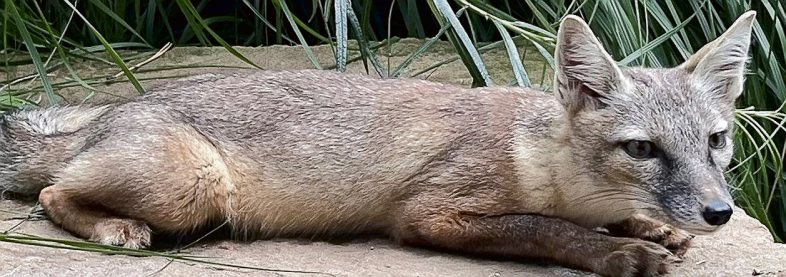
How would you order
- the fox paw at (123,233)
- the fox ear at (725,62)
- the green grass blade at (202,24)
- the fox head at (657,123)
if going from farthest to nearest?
the green grass blade at (202,24)
the fox paw at (123,233)
the fox ear at (725,62)
the fox head at (657,123)

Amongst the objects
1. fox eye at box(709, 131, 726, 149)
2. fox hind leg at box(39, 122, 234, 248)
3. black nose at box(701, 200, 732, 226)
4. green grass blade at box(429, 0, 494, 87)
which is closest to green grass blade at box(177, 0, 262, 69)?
green grass blade at box(429, 0, 494, 87)

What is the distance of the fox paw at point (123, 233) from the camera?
12.7 feet

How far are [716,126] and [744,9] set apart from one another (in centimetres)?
215

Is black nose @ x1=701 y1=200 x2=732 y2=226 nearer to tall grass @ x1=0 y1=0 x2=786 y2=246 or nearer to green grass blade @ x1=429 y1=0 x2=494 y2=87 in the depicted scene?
tall grass @ x1=0 y1=0 x2=786 y2=246

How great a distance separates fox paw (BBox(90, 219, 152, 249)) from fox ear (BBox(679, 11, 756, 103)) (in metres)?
1.79

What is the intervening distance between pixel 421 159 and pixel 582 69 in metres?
0.64

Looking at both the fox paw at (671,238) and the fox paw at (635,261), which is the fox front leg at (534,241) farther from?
the fox paw at (671,238)

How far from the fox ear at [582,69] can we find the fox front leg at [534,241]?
0.39 metres

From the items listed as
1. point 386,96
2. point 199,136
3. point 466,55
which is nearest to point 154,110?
point 199,136

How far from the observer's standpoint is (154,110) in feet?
13.6

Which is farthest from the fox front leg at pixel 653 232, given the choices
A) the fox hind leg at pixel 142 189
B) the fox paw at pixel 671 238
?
the fox hind leg at pixel 142 189

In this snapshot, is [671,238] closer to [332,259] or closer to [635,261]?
[635,261]

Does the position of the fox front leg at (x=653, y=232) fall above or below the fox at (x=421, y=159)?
below

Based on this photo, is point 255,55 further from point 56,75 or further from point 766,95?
point 766,95
